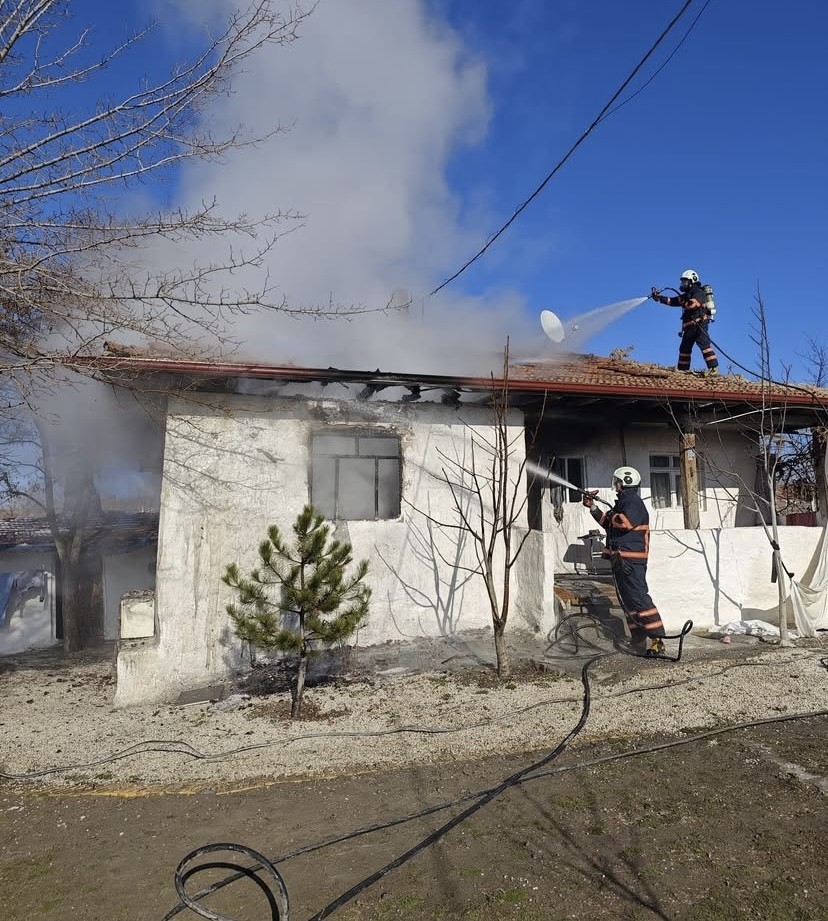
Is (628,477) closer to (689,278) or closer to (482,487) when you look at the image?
(482,487)

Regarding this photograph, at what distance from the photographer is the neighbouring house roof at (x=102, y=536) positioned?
14.8m

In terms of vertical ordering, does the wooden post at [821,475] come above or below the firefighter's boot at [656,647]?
above

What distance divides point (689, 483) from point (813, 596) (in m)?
2.29

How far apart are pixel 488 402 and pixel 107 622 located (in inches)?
479

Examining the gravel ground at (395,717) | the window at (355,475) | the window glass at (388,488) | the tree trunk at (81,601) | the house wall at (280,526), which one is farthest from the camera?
the tree trunk at (81,601)

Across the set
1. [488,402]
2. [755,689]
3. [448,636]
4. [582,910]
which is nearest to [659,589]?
[755,689]

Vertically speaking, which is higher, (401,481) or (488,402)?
(488,402)

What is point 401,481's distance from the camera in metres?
8.15

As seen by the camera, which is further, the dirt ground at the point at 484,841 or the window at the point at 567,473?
the window at the point at 567,473

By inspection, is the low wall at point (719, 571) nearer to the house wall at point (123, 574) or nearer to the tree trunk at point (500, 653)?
the tree trunk at point (500, 653)

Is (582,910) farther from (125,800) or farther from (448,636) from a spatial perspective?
(448,636)

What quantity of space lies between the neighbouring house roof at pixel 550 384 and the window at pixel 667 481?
53.0 inches

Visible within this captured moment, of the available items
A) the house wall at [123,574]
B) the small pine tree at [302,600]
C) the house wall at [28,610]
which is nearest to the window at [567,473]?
the small pine tree at [302,600]

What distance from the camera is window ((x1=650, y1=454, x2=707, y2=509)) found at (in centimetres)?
1102
